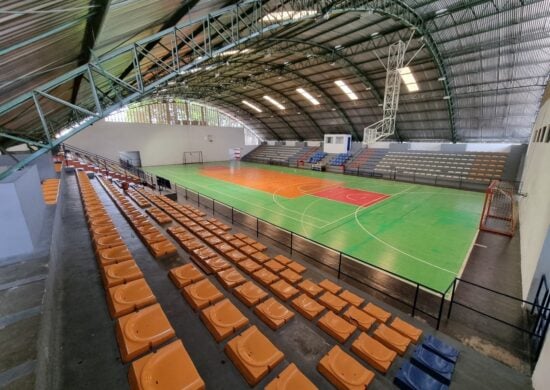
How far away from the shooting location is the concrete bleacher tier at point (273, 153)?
116ft

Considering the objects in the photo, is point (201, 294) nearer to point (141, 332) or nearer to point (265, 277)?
point (141, 332)

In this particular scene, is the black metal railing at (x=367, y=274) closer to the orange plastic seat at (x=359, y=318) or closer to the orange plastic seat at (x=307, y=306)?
the orange plastic seat at (x=359, y=318)

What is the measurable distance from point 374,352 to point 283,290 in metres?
1.88

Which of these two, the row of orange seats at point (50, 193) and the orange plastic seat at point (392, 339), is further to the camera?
the row of orange seats at point (50, 193)

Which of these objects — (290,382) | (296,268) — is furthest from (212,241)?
(290,382)

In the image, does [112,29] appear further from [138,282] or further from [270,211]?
[270,211]

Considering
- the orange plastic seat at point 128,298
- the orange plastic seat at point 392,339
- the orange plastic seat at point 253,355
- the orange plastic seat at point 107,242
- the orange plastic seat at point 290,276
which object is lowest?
the orange plastic seat at point 290,276

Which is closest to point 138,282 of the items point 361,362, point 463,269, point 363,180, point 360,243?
point 361,362

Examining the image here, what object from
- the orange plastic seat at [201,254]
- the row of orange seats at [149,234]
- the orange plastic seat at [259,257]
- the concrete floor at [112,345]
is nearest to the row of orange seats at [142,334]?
the concrete floor at [112,345]

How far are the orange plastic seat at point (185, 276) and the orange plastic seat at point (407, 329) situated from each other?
143 inches

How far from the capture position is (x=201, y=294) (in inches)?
164

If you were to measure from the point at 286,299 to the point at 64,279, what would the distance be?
14.3 feet

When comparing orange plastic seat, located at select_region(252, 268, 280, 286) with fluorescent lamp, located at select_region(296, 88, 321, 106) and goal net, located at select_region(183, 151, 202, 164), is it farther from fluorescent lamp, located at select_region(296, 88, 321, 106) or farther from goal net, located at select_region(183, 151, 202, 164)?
goal net, located at select_region(183, 151, 202, 164)

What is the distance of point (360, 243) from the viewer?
871 cm
